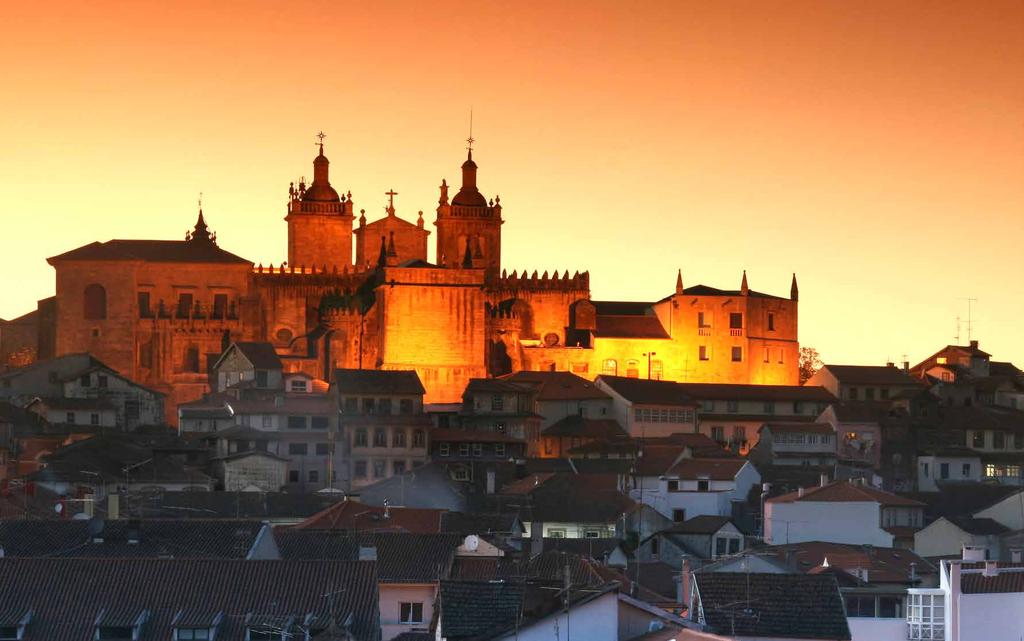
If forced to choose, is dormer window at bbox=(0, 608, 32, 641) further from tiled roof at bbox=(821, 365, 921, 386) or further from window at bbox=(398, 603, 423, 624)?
tiled roof at bbox=(821, 365, 921, 386)

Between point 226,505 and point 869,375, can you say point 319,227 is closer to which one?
point 869,375

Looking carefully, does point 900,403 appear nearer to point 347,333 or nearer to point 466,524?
point 347,333

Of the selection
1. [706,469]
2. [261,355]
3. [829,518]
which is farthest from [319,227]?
[829,518]

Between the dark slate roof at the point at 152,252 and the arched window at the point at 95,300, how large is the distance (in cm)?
129

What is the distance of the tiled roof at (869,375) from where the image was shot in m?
105

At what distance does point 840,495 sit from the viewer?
72875mm

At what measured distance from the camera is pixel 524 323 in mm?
110875

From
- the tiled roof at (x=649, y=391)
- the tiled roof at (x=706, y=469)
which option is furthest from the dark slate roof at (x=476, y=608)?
the tiled roof at (x=649, y=391)

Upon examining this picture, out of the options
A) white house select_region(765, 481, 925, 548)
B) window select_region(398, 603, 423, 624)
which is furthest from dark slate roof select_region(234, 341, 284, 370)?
window select_region(398, 603, 423, 624)

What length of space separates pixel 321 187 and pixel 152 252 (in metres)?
9.82

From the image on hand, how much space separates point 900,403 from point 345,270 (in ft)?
80.6

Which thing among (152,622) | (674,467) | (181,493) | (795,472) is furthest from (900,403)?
(152,622)

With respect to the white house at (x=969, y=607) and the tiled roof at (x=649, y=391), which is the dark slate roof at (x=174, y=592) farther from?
the tiled roof at (x=649, y=391)

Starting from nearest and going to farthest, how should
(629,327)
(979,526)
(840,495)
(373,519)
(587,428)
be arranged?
(373,519) → (840,495) → (979,526) → (587,428) → (629,327)
